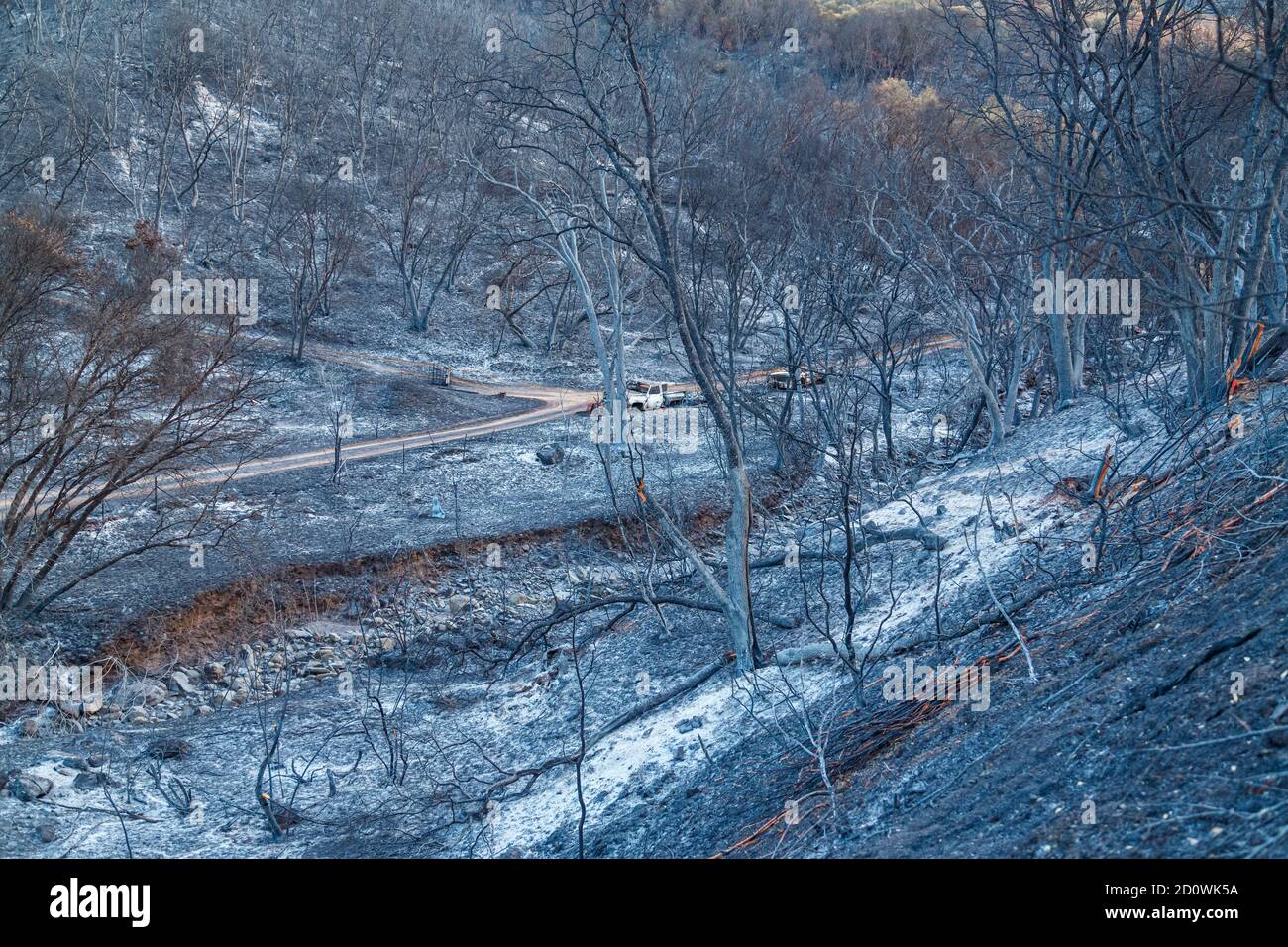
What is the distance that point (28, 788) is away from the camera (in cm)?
1141

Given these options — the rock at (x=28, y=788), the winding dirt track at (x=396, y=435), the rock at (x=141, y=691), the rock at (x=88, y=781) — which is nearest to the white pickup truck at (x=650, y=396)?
the winding dirt track at (x=396, y=435)

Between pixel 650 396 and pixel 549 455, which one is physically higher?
pixel 650 396

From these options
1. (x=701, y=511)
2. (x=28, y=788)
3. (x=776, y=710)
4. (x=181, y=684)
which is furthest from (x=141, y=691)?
(x=701, y=511)

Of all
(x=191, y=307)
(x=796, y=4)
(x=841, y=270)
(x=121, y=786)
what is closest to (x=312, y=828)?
(x=121, y=786)

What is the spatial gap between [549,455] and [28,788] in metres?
16.9

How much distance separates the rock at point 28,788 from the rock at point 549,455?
16463 millimetres

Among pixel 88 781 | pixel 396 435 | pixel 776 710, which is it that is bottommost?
pixel 88 781

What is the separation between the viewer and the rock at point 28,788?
11328mm

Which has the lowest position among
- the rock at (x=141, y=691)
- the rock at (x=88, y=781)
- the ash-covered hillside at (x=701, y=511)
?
the rock at (x=88, y=781)

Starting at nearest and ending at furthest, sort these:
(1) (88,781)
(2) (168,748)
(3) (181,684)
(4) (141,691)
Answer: (1) (88,781)
(2) (168,748)
(4) (141,691)
(3) (181,684)

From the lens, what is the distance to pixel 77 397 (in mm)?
16859

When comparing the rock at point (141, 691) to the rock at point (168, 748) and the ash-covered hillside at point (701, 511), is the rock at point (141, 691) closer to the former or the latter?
the ash-covered hillside at point (701, 511)

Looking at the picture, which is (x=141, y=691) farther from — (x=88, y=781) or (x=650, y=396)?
(x=650, y=396)

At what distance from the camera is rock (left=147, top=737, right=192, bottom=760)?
504 inches
